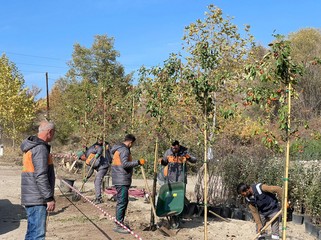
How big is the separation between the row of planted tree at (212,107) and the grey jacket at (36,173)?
2240mm

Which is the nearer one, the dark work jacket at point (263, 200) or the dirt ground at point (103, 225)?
the dark work jacket at point (263, 200)

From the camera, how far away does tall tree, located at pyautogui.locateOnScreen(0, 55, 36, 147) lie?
25.5 meters

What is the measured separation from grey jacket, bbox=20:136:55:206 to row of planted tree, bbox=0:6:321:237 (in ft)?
7.35

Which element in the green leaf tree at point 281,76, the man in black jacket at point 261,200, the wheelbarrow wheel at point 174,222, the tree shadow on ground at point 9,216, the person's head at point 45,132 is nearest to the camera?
the green leaf tree at point 281,76

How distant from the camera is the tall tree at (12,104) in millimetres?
25516

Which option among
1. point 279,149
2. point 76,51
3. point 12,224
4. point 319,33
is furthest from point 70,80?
point 279,149

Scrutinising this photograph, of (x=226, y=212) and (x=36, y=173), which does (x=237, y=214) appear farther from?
(x=36, y=173)

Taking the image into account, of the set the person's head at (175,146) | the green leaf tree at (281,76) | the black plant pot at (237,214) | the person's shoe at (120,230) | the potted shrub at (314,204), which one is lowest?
the black plant pot at (237,214)

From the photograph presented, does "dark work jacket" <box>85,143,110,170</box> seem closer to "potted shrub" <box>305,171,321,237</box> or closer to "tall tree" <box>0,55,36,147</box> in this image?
"potted shrub" <box>305,171,321,237</box>

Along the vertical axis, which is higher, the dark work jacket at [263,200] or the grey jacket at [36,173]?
the grey jacket at [36,173]

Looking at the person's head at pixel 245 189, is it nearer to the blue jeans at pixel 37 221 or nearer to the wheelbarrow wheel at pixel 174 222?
the wheelbarrow wheel at pixel 174 222

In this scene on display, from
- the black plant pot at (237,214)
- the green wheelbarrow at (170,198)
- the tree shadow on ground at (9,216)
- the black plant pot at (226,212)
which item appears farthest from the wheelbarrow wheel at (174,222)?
Result: the tree shadow on ground at (9,216)

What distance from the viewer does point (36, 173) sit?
4742 mm

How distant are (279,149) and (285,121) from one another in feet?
1.98
